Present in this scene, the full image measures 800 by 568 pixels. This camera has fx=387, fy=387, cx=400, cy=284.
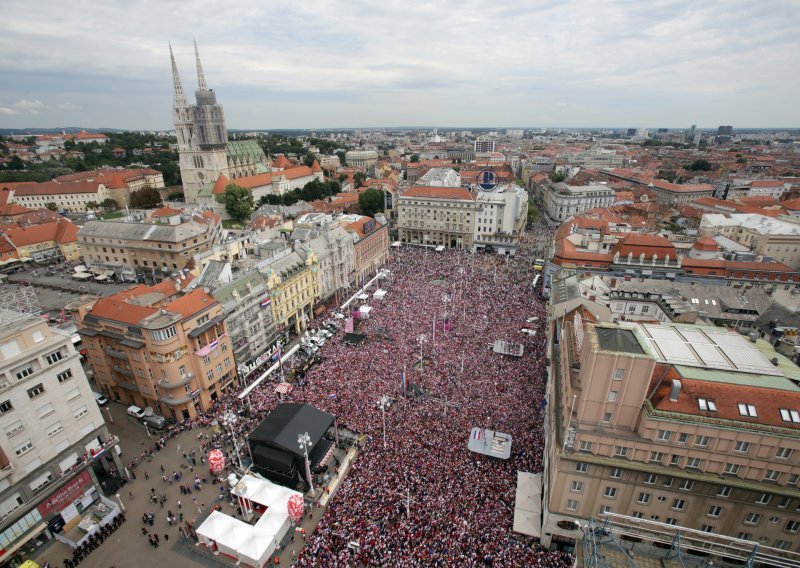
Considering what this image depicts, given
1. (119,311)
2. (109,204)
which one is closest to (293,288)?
(119,311)

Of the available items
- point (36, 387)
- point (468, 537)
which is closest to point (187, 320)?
point (36, 387)

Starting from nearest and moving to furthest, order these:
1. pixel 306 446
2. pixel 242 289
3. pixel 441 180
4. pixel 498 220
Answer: pixel 306 446 → pixel 242 289 → pixel 498 220 → pixel 441 180

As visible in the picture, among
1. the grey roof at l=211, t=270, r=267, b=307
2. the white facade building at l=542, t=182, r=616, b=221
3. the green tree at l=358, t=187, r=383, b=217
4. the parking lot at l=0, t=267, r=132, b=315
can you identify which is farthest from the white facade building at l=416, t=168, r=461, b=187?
the parking lot at l=0, t=267, r=132, b=315

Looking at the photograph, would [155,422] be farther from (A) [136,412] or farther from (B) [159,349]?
(B) [159,349]

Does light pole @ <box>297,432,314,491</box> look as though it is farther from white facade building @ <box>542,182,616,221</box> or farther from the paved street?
white facade building @ <box>542,182,616,221</box>

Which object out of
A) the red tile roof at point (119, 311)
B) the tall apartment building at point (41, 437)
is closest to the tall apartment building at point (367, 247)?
the red tile roof at point (119, 311)

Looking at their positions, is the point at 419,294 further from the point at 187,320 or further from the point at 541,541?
the point at 541,541
